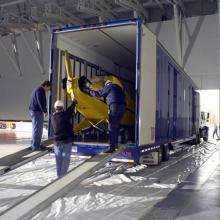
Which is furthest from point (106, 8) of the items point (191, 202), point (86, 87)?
point (191, 202)

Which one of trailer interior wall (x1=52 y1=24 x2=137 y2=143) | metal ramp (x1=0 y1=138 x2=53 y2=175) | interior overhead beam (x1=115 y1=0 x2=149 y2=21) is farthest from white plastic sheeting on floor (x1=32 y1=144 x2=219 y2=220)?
interior overhead beam (x1=115 y1=0 x2=149 y2=21)

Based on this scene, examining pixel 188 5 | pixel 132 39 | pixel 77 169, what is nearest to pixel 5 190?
pixel 77 169

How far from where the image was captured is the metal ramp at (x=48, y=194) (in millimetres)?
4531

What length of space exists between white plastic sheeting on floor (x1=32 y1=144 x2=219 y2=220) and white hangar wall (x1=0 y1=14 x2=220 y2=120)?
1470 cm

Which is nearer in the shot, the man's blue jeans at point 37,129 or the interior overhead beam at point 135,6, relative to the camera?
the man's blue jeans at point 37,129

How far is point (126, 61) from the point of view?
40.0ft

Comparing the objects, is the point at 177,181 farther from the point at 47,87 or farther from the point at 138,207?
the point at 47,87

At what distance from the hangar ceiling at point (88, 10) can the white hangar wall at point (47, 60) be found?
134 cm

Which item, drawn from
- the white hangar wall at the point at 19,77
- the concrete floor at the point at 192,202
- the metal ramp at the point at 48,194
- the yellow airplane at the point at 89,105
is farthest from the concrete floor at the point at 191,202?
the white hangar wall at the point at 19,77

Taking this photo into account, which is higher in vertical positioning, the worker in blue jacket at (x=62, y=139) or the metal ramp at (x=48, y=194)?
the worker in blue jacket at (x=62, y=139)

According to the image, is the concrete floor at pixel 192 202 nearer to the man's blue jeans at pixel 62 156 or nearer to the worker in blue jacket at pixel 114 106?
the worker in blue jacket at pixel 114 106

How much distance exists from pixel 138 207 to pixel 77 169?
51.1 inches

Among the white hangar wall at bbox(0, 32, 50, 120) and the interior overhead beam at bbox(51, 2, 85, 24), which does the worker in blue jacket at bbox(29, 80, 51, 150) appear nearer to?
the interior overhead beam at bbox(51, 2, 85, 24)

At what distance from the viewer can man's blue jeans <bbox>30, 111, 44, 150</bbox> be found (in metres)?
8.17
